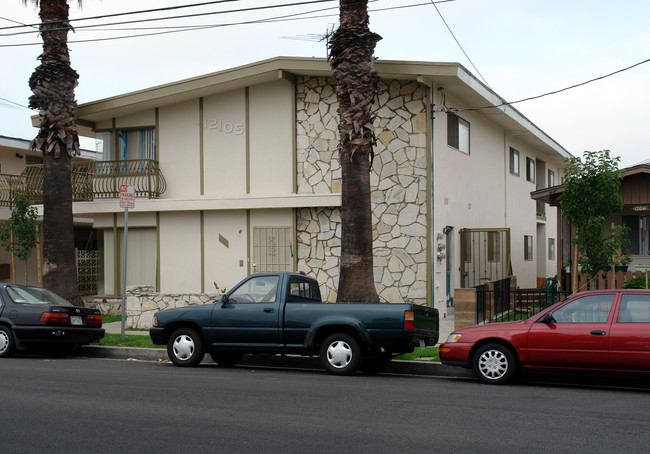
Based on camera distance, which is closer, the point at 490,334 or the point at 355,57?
the point at 490,334

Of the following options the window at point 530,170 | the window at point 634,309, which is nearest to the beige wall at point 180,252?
the window at point 634,309

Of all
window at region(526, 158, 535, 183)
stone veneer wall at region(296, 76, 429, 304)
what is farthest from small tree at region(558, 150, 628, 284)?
window at region(526, 158, 535, 183)

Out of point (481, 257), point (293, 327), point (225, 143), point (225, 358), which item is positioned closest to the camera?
point (293, 327)

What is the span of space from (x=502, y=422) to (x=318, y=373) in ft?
15.0

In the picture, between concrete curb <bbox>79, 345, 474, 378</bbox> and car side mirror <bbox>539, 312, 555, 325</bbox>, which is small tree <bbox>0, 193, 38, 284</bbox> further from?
car side mirror <bbox>539, 312, 555, 325</bbox>

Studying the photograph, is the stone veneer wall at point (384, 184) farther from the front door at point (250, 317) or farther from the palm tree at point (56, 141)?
the front door at point (250, 317)

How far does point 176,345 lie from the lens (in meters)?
12.3

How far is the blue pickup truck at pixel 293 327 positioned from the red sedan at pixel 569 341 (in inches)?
32.0

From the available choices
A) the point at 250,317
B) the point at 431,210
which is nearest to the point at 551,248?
the point at 431,210

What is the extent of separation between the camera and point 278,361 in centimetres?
1284

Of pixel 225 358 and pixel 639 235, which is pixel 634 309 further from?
pixel 639 235

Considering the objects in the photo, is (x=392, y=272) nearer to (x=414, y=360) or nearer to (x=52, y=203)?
(x=414, y=360)

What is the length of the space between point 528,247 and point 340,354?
19121mm

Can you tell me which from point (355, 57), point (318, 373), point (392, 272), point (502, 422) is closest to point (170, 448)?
point (502, 422)
